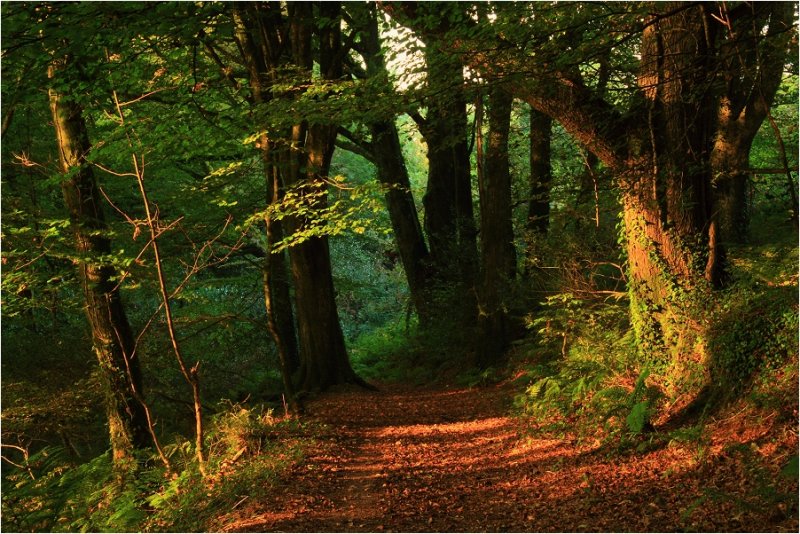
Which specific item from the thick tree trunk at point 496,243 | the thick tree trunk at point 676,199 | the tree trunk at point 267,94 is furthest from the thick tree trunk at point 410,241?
the thick tree trunk at point 676,199

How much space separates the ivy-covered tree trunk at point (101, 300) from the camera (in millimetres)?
8922

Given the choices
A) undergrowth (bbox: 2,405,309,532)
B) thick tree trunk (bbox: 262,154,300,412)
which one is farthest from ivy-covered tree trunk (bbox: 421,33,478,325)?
undergrowth (bbox: 2,405,309,532)

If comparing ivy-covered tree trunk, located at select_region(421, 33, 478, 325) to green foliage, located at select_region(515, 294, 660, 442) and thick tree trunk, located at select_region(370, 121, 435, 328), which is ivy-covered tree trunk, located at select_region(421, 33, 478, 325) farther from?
green foliage, located at select_region(515, 294, 660, 442)

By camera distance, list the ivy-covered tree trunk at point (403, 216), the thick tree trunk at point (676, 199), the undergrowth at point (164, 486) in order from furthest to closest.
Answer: the ivy-covered tree trunk at point (403, 216) → the thick tree trunk at point (676, 199) → the undergrowth at point (164, 486)

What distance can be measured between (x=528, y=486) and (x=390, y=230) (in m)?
5.08

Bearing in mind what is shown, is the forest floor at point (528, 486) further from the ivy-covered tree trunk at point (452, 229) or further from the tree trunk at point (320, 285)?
the ivy-covered tree trunk at point (452, 229)

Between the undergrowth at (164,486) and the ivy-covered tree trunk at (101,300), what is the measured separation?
0.49 m

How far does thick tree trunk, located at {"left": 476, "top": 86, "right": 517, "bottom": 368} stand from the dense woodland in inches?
2.2

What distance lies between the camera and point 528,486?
6.40 meters

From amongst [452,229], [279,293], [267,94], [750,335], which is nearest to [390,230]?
[267,94]

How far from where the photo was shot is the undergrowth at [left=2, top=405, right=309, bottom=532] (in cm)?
659

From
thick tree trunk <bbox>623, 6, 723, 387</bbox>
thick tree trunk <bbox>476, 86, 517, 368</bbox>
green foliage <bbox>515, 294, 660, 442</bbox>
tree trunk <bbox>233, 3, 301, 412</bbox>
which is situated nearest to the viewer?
thick tree trunk <bbox>623, 6, 723, 387</bbox>

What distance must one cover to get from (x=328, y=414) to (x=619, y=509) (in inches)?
228

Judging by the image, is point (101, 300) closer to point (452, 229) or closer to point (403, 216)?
point (452, 229)
